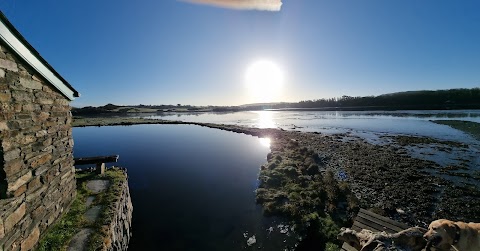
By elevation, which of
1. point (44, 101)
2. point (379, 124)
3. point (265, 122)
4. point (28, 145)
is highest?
point (44, 101)

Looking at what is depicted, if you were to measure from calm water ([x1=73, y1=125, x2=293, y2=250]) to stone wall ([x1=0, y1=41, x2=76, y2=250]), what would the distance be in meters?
4.57

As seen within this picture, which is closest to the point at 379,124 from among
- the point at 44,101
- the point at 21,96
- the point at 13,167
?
the point at 44,101

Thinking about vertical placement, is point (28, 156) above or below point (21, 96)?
below

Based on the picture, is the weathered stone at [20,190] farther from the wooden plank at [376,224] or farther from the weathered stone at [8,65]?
the wooden plank at [376,224]

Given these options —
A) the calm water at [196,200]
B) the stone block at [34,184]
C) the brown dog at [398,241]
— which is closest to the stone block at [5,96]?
the stone block at [34,184]

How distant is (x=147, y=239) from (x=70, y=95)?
24.4ft

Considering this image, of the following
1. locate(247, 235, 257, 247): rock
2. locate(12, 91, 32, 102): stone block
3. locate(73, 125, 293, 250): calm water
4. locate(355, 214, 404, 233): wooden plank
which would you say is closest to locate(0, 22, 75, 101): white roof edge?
locate(12, 91, 32, 102): stone block

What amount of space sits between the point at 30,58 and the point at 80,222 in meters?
5.73

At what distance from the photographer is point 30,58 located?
7.47 meters

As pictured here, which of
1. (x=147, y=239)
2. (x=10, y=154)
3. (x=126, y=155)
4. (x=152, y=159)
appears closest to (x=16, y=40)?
(x=10, y=154)

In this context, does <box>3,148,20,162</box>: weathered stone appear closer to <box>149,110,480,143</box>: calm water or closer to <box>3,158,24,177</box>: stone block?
<box>3,158,24,177</box>: stone block

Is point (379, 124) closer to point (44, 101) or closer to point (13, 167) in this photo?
point (44, 101)

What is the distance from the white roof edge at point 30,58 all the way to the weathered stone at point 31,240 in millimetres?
4979

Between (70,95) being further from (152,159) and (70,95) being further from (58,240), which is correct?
(152,159)
